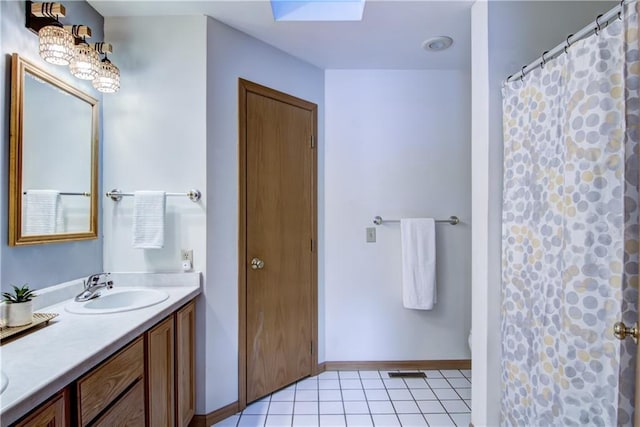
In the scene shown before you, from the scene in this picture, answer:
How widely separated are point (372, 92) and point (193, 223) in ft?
5.59

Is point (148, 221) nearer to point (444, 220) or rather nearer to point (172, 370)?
point (172, 370)

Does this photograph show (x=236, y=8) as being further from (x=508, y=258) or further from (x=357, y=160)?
(x=508, y=258)

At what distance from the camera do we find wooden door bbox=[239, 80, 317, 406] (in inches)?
78.5

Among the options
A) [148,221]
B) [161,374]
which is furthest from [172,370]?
[148,221]

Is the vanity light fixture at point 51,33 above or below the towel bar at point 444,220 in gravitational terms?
above

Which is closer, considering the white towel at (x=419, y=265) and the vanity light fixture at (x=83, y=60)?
the vanity light fixture at (x=83, y=60)

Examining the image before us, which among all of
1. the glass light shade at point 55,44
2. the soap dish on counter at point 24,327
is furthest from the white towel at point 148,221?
the glass light shade at point 55,44

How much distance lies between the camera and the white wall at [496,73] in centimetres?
153

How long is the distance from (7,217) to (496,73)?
2.30 m

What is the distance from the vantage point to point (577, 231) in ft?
3.54

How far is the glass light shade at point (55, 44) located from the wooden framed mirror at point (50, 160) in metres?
0.08

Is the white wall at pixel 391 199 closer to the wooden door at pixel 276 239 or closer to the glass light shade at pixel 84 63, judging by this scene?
the wooden door at pixel 276 239

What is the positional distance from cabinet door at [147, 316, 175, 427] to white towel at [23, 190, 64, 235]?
69 centimetres

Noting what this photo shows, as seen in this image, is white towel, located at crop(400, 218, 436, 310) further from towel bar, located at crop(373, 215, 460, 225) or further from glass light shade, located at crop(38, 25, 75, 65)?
glass light shade, located at crop(38, 25, 75, 65)
